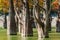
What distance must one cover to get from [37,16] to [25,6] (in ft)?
12.6

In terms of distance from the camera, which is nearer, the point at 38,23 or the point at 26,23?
the point at 38,23

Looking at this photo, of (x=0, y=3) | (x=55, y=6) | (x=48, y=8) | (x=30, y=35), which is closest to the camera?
(x=48, y=8)

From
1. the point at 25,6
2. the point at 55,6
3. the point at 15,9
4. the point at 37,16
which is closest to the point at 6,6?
the point at 55,6

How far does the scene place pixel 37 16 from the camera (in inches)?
1276

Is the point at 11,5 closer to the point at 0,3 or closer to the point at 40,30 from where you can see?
the point at 40,30

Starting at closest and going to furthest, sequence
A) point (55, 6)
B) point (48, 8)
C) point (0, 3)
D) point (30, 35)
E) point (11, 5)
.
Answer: point (48, 8), point (30, 35), point (11, 5), point (55, 6), point (0, 3)

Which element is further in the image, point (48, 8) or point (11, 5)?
point (11, 5)

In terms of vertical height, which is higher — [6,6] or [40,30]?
[6,6]

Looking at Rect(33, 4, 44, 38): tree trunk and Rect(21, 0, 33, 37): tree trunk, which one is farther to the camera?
Rect(21, 0, 33, 37): tree trunk

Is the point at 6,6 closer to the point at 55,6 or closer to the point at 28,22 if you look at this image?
the point at 55,6

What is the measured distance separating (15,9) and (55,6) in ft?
49.2

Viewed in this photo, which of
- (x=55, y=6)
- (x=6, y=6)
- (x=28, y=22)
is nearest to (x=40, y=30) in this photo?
(x=28, y=22)

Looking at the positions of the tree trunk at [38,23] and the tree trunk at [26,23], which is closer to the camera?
the tree trunk at [38,23]

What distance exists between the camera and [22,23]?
121 ft
